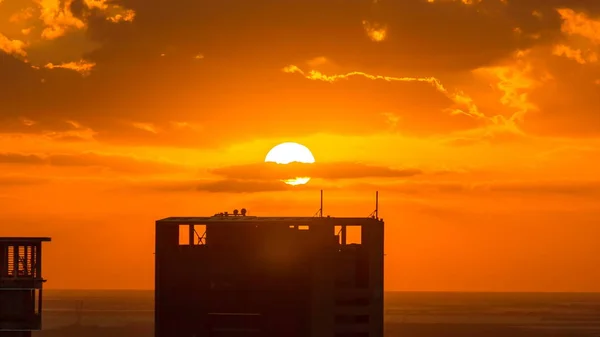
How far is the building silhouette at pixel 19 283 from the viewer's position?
154500 mm

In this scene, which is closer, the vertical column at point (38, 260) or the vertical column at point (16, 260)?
the vertical column at point (16, 260)

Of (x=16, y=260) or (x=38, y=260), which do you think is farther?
(x=16, y=260)

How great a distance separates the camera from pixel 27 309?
511ft

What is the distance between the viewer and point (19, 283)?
155m

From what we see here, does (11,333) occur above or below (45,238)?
below

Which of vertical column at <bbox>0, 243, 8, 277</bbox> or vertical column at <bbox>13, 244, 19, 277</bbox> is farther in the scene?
vertical column at <bbox>0, 243, 8, 277</bbox>

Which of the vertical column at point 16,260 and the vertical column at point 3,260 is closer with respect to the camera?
the vertical column at point 16,260

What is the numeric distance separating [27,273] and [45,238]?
4.59 meters

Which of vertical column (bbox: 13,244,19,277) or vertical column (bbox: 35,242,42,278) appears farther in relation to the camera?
vertical column (bbox: 35,242,42,278)

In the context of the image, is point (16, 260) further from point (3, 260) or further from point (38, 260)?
point (38, 260)

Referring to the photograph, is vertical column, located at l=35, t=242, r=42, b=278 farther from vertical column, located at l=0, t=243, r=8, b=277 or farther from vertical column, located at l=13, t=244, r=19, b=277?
vertical column, located at l=0, t=243, r=8, b=277

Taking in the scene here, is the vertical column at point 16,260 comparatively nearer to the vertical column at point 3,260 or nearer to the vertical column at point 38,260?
the vertical column at point 3,260

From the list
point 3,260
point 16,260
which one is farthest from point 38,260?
point 3,260

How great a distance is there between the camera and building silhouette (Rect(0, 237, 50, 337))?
154 m
